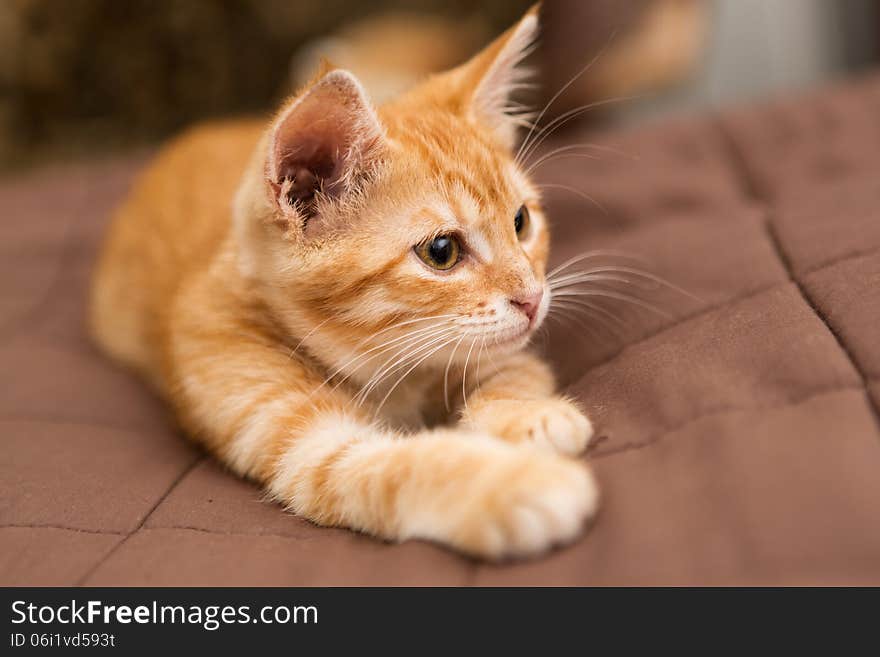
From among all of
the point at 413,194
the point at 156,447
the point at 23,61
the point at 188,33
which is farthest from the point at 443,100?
the point at 23,61

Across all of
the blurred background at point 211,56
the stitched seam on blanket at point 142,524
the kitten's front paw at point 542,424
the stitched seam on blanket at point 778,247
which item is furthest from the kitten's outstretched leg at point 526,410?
the blurred background at point 211,56

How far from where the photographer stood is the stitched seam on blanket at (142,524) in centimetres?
99

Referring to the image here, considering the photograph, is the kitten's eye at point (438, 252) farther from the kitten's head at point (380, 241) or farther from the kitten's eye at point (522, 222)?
the kitten's eye at point (522, 222)

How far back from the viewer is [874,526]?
2.65 feet

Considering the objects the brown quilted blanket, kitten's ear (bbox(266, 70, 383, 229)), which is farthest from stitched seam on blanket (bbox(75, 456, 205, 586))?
kitten's ear (bbox(266, 70, 383, 229))

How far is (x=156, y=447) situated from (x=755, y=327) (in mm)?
1037

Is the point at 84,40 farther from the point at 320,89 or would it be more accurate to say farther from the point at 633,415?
the point at 633,415

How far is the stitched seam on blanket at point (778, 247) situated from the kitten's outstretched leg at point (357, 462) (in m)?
0.38

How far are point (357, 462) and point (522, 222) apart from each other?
570mm

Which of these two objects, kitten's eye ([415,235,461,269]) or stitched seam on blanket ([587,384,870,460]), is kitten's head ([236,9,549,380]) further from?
stitched seam on blanket ([587,384,870,460])

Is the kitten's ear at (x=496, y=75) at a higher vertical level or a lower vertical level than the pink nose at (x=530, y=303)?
higher

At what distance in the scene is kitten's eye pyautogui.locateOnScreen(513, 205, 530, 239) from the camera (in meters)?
1.42

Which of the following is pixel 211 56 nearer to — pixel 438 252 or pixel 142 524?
pixel 438 252

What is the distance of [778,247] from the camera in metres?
1.45
